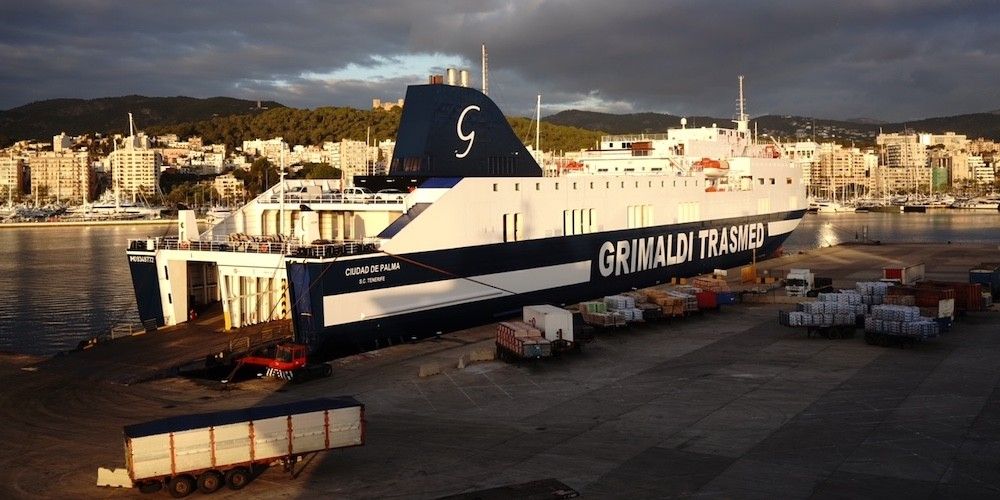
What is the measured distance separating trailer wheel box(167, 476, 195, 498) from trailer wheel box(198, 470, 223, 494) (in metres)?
0.20

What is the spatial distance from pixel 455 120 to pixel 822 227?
10133 centimetres

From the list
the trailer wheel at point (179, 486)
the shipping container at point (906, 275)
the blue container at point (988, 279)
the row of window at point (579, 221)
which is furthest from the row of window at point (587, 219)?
the trailer wheel at point (179, 486)

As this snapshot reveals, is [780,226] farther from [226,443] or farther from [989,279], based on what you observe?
[226,443]

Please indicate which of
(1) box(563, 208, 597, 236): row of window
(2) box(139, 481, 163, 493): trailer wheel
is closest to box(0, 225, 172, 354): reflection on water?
(1) box(563, 208, 597, 236): row of window

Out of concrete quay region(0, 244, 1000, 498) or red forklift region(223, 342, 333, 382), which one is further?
red forklift region(223, 342, 333, 382)

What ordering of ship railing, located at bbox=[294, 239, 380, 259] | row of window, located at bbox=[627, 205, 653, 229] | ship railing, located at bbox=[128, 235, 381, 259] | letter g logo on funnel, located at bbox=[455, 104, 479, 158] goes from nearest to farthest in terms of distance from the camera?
ship railing, located at bbox=[294, 239, 380, 259], ship railing, located at bbox=[128, 235, 381, 259], letter g logo on funnel, located at bbox=[455, 104, 479, 158], row of window, located at bbox=[627, 205, 653, 229]

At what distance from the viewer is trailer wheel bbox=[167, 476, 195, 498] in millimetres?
13445

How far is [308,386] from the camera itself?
2073cm

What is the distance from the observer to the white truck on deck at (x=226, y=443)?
13.2m

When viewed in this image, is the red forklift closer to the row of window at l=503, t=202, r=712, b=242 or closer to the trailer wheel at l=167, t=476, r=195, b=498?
the trailer wheel at l=167, t=476, r=195, b=498

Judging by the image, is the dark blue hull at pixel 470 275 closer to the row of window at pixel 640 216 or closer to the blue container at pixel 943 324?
the row of window at pixel 640 216

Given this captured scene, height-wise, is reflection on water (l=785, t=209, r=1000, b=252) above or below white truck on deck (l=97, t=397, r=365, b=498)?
below

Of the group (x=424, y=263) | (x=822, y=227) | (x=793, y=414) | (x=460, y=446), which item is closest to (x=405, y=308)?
(x=424, y=263)

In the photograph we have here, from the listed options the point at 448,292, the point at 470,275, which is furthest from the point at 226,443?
the point at 470,275
